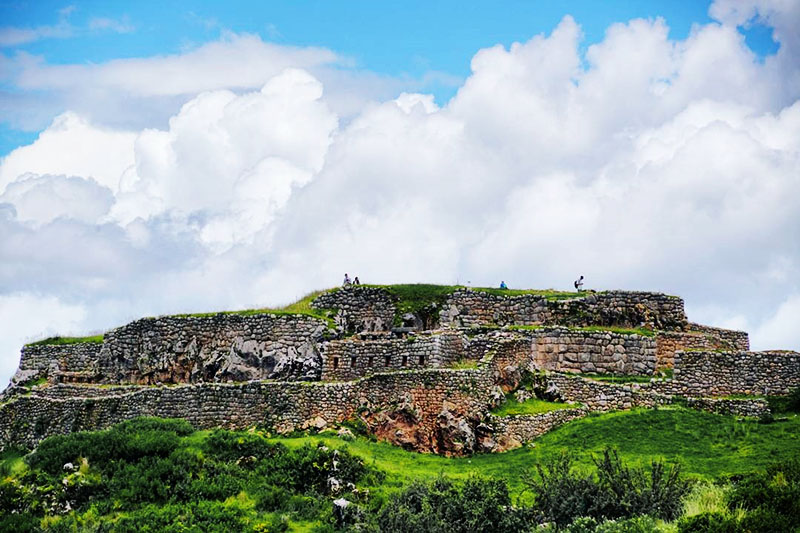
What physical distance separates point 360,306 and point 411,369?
7642 millimetres

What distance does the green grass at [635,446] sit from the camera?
32156 millimetres

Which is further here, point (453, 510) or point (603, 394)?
point (603, 394)

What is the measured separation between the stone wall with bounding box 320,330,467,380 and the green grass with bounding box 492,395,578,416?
3.28 meters

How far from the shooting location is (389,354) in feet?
136

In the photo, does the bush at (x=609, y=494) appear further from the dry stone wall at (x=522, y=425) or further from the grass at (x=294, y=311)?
the grass at (x=294, y=311)

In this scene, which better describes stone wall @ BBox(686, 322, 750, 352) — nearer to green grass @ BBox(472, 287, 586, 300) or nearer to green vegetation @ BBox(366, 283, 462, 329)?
green grass @ BBox(472, 287, 586, 300)

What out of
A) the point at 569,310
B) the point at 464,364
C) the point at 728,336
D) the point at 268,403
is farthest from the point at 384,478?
the point at 728,336

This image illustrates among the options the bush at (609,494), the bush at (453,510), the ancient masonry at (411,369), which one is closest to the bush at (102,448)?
the ancient masonry at (411,369)

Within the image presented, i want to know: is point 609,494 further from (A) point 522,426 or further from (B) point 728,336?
(B) point 728,336

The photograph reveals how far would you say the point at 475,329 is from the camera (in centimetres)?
4216

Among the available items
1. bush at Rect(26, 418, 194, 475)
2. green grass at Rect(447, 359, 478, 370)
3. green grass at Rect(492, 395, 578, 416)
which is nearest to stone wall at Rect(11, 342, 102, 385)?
bush at Rect(26, 418, 194, 475)

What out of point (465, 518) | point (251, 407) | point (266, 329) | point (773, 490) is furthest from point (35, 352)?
point (773, 490)

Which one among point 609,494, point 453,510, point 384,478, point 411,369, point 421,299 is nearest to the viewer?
point 609,494

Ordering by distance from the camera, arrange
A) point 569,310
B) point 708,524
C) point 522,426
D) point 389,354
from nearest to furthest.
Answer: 1. point 708,524
2. point 522,426
3. point 389,354
4. point 569,310
